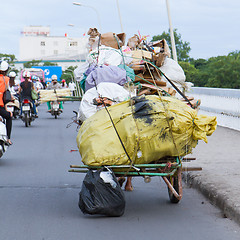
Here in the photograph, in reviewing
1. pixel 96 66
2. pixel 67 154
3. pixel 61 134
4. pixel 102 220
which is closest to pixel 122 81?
pixel 96 66

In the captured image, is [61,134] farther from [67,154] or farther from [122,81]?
[122,81]

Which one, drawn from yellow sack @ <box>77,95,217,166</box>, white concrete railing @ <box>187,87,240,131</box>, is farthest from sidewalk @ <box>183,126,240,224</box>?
white concrete railing @ <box>187,87,240,131</box>

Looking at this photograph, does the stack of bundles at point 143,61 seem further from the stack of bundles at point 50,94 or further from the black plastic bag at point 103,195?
the stack of bundles at point 50,94

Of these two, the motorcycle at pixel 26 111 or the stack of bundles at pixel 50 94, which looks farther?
the stack of bundles at pixel 50 94

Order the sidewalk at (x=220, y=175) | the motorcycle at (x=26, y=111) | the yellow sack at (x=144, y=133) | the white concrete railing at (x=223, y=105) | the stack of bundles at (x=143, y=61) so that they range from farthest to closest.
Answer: the motorcycle at (x=26, y=111)
the white concrete railing at (x=223, y=105)
the stack of bundles at (x=143, y=61)
the sidewalk at (x=220, y=175)
the yellow sack at (x=144, y=133)

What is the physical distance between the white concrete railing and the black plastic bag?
33.8 ft

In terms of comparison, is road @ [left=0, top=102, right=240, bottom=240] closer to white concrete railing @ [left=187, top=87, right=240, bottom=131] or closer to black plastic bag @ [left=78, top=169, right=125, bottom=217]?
black plastic bag @ [left=78, top=169, right=125, bottom=217]

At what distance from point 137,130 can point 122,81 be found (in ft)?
5.44

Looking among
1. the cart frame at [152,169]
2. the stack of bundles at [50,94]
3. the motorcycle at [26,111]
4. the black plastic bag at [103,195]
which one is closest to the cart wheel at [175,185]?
the cart frame at [152,169]

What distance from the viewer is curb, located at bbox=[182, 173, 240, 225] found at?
6.49 metres

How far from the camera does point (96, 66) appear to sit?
853 cm

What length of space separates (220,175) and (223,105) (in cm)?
1002

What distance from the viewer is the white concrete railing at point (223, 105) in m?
17.0

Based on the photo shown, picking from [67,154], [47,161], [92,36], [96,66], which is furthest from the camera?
[67,154]
